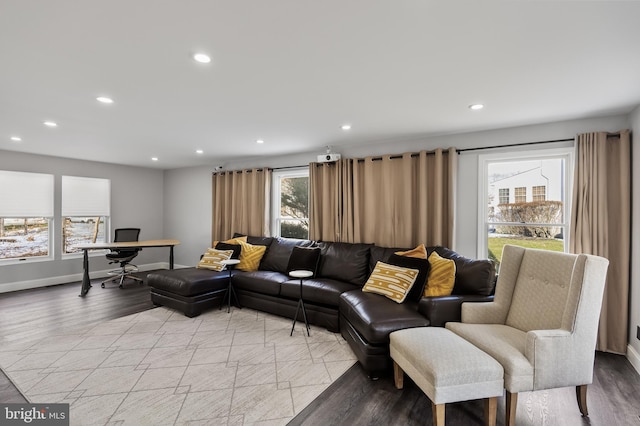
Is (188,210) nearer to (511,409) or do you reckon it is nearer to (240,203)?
(240,203)

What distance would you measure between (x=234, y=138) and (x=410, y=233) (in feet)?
8.87

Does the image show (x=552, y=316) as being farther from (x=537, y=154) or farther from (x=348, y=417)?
(x=537, y=154)

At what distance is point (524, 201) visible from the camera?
3535 mm

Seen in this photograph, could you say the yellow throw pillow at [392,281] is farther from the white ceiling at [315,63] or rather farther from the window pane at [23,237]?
the window pane at [23,237]

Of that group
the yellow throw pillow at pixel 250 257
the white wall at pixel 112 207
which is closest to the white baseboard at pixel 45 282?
the white wall at pixel 112 207

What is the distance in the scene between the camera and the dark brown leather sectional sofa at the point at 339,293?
259 cm

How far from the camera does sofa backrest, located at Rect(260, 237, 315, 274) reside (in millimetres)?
4562

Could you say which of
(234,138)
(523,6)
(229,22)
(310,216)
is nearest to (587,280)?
(523,6)

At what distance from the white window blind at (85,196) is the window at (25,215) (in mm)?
249

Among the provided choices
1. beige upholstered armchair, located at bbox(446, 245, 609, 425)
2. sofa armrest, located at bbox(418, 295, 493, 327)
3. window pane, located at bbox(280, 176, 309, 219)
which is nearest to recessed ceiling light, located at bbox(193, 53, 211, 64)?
sofa armrest, located at bbox(418, 295, 493, 327)

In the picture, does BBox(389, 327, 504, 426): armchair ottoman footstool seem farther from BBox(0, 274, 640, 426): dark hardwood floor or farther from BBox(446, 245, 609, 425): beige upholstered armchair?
BBox(0, 274, 640, 426): dark hardwood floor

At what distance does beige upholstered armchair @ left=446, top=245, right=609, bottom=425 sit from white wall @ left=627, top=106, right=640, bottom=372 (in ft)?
3.75

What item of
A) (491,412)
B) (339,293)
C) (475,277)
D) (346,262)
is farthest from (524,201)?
(491,412)

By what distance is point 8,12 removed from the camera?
4.97 feet
